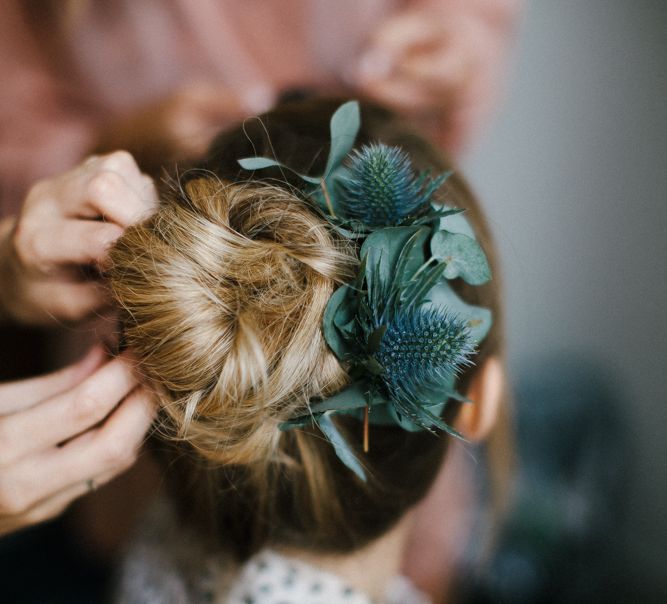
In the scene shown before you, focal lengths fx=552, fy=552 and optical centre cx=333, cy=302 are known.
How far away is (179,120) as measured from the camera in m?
0.98

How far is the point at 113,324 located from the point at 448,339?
37 cm

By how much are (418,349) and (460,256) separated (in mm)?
102

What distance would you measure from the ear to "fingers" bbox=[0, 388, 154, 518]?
13.4 inches

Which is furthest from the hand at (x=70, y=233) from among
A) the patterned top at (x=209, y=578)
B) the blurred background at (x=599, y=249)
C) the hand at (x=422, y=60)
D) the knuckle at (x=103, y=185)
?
the blurred background at (x=599, y=249)

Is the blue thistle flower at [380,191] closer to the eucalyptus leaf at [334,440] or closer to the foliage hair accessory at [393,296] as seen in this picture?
the foliage hair accessory at [393,296]

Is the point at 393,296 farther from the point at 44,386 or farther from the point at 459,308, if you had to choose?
the point at 44,386

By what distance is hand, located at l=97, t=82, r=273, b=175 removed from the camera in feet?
3.05

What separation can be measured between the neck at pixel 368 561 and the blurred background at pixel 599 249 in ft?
2.70

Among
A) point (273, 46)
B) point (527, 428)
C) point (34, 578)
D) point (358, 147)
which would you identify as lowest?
point (34, 578)

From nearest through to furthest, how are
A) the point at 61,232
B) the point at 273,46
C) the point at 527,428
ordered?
1. the point at 61,232
2. the point at 273,46
3. the point at 527,428

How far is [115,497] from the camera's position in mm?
1161

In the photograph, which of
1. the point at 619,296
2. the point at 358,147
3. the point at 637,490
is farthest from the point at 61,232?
the point at 637,490

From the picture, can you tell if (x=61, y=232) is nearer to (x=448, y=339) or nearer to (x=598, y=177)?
(x=448, y=339)

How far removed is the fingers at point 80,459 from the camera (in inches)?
20.6
